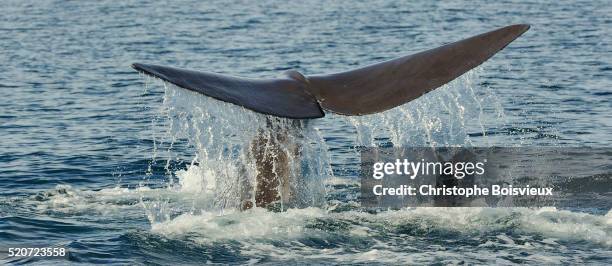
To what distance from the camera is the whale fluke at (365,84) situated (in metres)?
8.06

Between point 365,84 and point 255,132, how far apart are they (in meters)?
0.98

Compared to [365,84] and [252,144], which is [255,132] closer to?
[252,144]

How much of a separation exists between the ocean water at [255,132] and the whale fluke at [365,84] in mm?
209

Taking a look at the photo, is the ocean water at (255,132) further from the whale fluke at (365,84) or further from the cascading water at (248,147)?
the whale fluke at (365,84)

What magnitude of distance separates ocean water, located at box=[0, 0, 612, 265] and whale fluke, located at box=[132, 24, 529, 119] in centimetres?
21

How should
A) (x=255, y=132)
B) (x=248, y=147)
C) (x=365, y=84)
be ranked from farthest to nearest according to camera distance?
(x=248, y=147) < (x=255, y=132) < (x=365, y=84)

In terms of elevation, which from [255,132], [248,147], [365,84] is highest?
[365,84]

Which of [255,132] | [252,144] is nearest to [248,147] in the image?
[252,144]

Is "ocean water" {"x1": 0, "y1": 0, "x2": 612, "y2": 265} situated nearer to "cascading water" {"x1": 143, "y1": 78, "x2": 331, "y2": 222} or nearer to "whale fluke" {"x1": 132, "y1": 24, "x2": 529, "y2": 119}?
"cascading water" {"x1": 143, "y1": 78, "x2": 331, "y2": 222}

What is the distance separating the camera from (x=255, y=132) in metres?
8.88

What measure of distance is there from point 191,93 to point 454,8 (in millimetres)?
28782

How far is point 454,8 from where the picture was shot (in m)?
35.8

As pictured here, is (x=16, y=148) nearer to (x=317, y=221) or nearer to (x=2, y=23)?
(x=317, y=221)

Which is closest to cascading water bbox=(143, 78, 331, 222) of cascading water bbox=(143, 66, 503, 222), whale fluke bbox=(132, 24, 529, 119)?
cascading water bbox=(143, 66, 503, 222)
